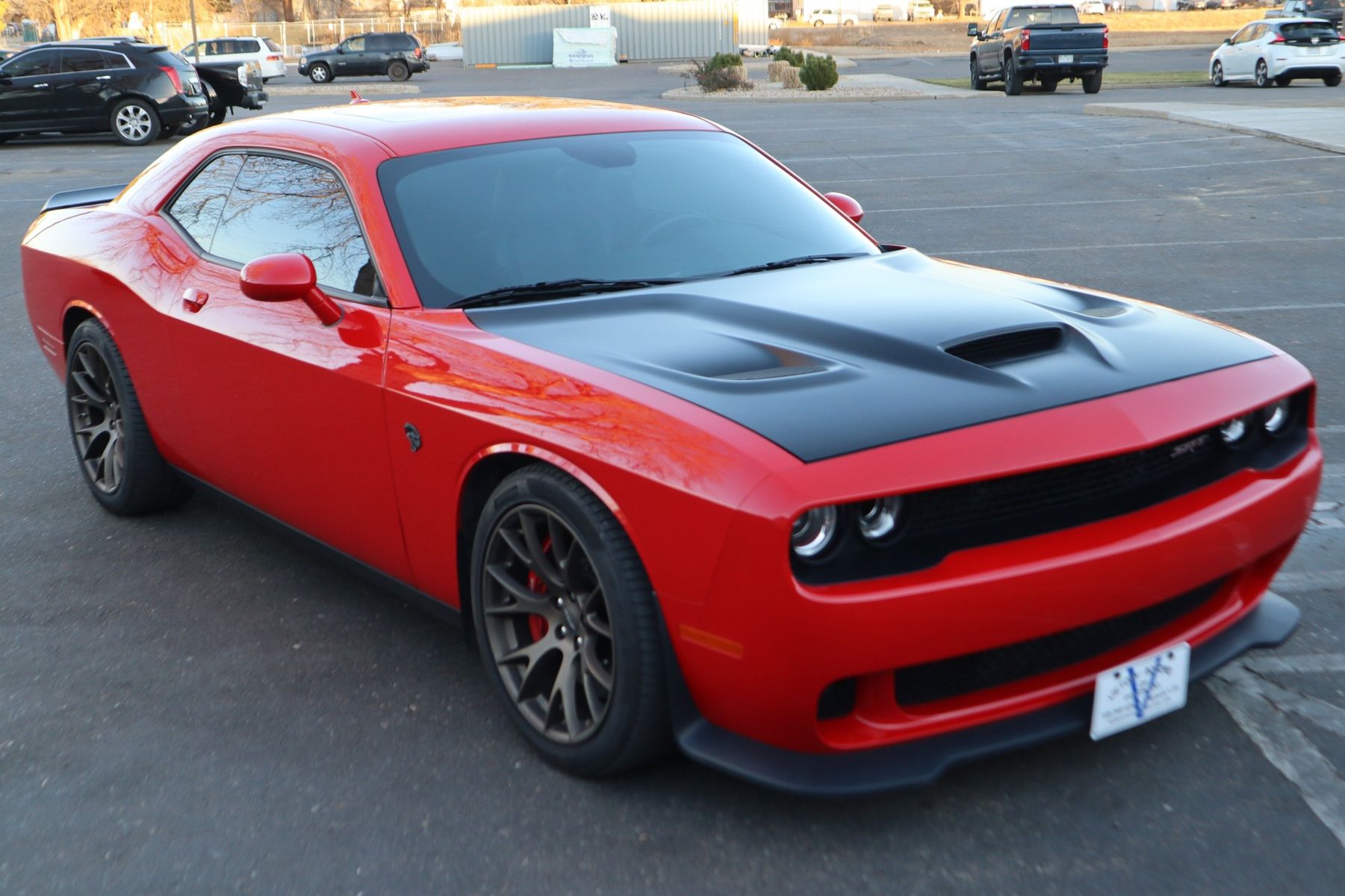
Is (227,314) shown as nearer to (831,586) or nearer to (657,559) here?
(657,559)

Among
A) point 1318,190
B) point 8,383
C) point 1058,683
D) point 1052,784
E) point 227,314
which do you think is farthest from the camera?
point 1318,190

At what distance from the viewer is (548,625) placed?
3.20 m

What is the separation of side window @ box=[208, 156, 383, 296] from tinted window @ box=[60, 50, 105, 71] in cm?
2053

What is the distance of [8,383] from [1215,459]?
642 centimetres

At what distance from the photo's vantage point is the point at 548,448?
9.80ft

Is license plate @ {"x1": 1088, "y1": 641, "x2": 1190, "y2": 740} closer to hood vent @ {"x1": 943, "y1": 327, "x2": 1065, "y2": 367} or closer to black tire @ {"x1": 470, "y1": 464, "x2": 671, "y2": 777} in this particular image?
hood vent @ {"x1": 943, "y1": 327, "x2": 1065, "y2": 367}

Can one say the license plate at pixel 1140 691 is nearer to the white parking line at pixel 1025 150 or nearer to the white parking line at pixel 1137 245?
the white parking line at pixel 1137 245

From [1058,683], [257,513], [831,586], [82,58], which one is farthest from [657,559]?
[82,58]

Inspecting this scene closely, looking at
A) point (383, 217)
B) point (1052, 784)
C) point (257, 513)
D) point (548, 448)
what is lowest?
point (1052, 784)

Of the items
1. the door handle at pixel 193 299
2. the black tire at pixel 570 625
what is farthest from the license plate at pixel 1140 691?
the door handle at pixel 193 299

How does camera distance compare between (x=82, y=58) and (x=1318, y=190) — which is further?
(x=82, y=58)

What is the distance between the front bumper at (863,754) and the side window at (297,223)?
157 cm

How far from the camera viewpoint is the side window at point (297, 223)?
3.83 meters

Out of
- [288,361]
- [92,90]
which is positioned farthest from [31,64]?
[288,361]
